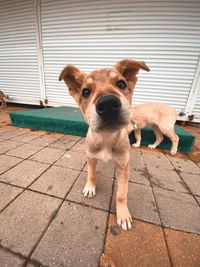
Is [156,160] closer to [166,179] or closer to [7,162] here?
[166,179]

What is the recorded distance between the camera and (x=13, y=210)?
1.54m

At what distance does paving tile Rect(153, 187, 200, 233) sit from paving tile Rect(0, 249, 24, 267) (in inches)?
54.3

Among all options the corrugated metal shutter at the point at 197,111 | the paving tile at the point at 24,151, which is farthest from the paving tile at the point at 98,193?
the corrugated metal shutter at the point at 197,111

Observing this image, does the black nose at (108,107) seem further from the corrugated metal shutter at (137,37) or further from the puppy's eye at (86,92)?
the corrugated metal shutter at (137,37)

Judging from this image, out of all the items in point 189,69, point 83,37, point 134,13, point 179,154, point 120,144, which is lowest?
point 179,154

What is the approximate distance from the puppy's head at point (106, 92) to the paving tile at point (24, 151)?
1.70 m

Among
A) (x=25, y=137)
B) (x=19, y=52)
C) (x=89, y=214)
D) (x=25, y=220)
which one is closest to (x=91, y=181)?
(x=89, y=214)

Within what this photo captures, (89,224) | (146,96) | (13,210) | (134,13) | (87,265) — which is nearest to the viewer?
(87,265)

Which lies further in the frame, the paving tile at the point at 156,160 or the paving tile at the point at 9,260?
the paving tile at the point at 156,160

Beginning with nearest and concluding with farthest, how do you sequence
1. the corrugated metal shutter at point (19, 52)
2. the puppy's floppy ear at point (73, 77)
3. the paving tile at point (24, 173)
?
1. the puppy's floppy ear at point (73, 77)
2. the paving tile at point (24, 173)
3. the corrugated metal shutter at point (19, 52)

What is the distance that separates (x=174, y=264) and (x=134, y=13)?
20.7 feet

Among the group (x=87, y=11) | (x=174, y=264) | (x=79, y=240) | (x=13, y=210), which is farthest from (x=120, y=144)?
(x=87, y=11)

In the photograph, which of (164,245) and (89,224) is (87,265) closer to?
(89,224)

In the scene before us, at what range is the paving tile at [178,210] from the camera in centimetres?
150
